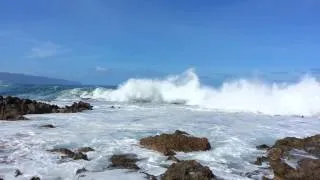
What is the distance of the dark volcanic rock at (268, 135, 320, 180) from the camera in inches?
395

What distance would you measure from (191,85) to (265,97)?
28.0 feet

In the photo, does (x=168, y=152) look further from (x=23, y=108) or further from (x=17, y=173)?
(x=23, y=108)

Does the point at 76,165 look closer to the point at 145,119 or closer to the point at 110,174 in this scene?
the point at 110,174

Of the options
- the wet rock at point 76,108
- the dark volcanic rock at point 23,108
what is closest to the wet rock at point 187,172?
the dark volcanic rock at point 23,108

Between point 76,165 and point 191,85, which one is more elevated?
point 191,85

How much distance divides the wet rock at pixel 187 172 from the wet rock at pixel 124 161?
3.39ft

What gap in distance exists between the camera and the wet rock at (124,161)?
10371 millimetres

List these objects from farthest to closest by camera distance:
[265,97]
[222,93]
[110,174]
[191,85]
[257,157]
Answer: [191,85] < [222,93] < [265,97] < [257,157] < [110,174]

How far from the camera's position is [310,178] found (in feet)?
32.1

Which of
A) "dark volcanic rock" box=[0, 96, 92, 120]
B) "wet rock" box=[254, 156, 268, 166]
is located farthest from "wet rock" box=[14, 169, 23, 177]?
"dark volcanic rock" box=[0, 96, 92, 120]

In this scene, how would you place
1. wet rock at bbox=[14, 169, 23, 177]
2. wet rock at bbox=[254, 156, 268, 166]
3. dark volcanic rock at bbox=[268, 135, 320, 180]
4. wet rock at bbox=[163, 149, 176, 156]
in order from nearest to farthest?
1. wet rock at bbox=[14, 169, 23, 177]
2. dark volcanic rock at bbox=[268, 135, 320, 180]
3. wet rock at bbox=[254, 156, 268, 166]
4. wet rock at bbox=[163, 149, 176, 156]

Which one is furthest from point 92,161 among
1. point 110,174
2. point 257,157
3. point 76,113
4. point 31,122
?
point 76,113

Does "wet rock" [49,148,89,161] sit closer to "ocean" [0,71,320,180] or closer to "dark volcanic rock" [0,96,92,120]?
"ocean" [0,71,320,180]

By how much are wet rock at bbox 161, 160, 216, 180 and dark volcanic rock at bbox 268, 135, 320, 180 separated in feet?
5.01
